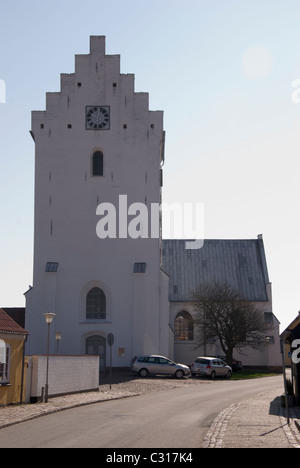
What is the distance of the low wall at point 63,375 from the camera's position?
2347 cm

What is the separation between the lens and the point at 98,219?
4312 centimetres

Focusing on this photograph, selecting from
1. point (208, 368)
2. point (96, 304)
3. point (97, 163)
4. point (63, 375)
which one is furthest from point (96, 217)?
point (63, 375)

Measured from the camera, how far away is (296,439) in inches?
553

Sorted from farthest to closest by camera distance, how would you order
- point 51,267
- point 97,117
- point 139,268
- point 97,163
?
point 97,117 → point 97,163 → point 139,268 → point 51,267

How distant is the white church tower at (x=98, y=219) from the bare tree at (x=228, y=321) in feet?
25.9

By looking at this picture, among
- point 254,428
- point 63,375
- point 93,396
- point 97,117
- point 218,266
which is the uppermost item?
point 97,117

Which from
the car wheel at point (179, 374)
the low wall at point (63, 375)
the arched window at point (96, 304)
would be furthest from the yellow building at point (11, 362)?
the arched window at point (96, 304)

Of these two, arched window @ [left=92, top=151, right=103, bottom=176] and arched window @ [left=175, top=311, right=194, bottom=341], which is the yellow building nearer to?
arched window @ [left=92, top=151, right=103, bottom=176]

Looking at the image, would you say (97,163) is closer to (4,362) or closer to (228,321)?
(228,321)

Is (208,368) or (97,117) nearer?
(208,368)

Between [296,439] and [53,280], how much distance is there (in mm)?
29764

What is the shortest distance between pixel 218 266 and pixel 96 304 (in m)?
20.6
